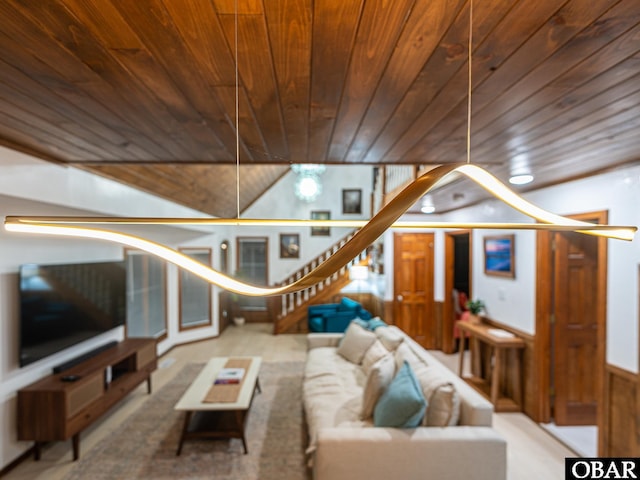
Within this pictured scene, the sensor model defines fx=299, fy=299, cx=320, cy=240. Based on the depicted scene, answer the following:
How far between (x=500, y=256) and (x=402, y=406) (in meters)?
2.49

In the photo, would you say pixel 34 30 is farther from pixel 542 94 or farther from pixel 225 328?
pixel 225 328

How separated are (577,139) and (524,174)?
0.79 metres

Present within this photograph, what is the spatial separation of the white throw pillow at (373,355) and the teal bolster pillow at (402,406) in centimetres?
91

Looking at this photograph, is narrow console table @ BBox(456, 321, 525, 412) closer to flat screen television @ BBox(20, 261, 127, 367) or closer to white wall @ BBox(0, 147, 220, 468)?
white wall @ BBox(0, 147, 220, 468)

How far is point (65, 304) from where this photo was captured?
115 inches

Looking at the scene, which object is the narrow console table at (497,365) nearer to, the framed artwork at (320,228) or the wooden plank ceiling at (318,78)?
the wooden plank ceiling at (318,78)

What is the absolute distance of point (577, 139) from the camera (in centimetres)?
171

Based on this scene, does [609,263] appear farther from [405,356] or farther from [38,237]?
[38,237]

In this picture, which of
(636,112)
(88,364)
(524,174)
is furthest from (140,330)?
(636,112)

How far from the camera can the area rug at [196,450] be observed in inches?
92.9

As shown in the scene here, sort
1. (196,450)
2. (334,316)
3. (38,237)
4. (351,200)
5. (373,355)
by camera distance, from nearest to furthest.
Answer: (196,450) < (38,237) < (373,355) < (334,316) < (351,200)

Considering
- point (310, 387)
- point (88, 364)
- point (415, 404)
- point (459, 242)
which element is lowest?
point (310, 387)

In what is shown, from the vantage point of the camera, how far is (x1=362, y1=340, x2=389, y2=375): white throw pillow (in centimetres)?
305

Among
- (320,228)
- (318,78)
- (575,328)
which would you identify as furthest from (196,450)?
(320,228)
